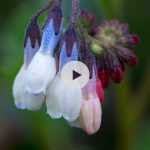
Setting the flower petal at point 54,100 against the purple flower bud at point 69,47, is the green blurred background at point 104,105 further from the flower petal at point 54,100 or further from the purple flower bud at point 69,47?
the flower petal at point 54,100

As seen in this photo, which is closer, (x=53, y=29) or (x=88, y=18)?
(x=53, y=29)

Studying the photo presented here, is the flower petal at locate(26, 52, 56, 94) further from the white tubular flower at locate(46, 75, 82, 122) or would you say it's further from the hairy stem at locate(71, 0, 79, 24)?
the hairy stem at locate(71, 0, 79, 24)

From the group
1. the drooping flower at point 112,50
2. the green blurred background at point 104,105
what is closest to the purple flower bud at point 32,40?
the drooping flower at point 112,50

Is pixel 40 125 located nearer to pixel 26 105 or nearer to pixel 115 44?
pixel 115 44

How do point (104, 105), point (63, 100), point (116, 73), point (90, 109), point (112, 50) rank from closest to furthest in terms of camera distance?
point (63, 100) < point (90, 109) < point (116, 73) < point (112, 50) < point (104, 105)

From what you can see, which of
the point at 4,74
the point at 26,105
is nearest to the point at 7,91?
the point at 4,74

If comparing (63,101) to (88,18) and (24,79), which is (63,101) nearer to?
(24,79)

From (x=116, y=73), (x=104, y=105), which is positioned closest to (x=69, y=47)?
(x=116, y=73)
